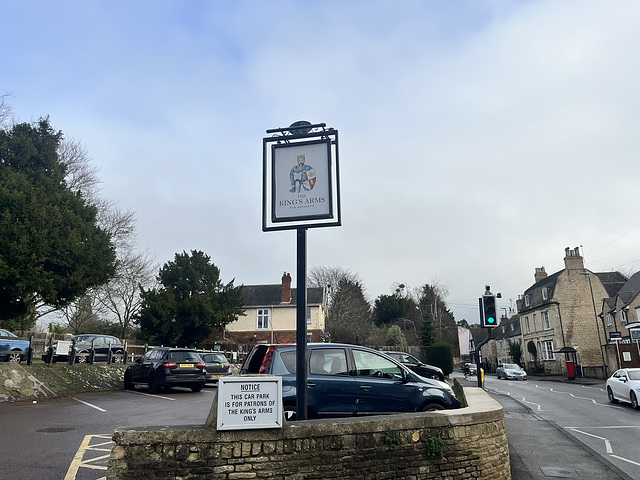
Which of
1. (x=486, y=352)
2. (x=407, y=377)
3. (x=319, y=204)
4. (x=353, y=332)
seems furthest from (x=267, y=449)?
(x=486, y=352)

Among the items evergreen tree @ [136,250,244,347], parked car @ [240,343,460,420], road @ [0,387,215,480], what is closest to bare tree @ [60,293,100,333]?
evergreen tree @ [136,250,244,347]

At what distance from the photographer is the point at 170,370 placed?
17312 mm

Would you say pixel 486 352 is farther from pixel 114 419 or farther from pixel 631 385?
pixel 114 419

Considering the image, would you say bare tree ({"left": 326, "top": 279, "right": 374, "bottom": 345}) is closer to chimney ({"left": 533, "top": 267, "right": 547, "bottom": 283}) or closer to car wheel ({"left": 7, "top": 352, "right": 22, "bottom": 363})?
Result: chimney ({"left": 533, "top": 267, "right": 547, "bottom": 283})

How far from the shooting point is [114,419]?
36.2 ft

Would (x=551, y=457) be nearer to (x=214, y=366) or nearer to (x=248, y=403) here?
(x=248, y=403)

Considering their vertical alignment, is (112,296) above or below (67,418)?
above

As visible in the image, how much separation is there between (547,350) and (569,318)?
4.79m

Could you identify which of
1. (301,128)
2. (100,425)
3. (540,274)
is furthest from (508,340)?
(301,128)

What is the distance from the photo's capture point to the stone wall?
5039mm

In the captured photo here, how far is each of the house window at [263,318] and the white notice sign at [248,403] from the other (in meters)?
42.6

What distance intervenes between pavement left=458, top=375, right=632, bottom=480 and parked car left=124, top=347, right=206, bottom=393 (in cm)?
1071

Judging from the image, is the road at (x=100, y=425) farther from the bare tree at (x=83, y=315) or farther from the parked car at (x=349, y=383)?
the bare tree at (x=83, y=315)

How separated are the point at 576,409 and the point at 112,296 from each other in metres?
37.3
